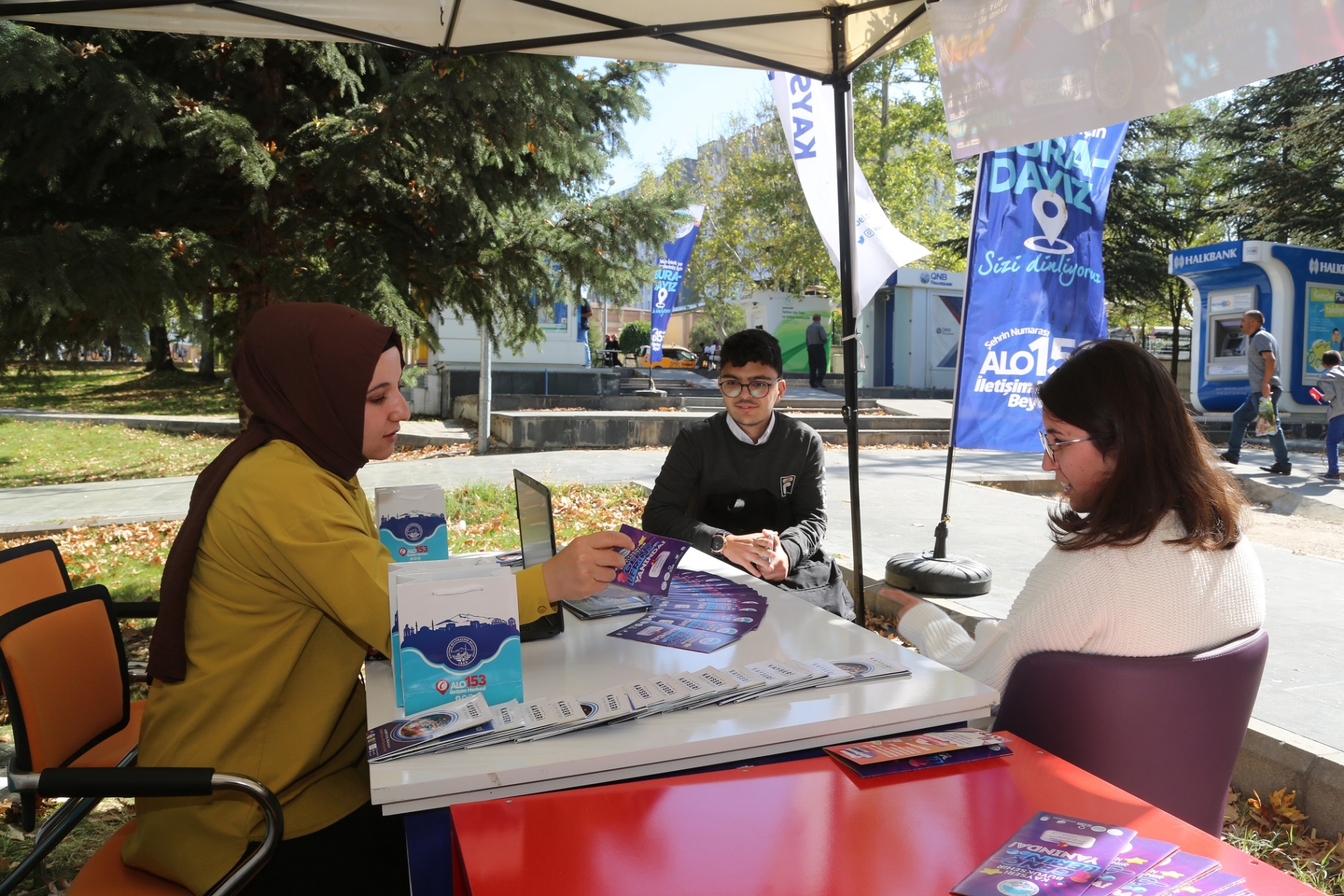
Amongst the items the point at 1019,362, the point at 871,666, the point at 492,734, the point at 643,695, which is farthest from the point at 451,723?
the point at 1019,362

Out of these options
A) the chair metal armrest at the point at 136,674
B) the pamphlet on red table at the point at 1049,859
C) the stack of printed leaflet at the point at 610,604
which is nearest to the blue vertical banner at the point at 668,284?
the chair metal armrest at the point at 136,674

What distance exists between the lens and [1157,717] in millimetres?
1646

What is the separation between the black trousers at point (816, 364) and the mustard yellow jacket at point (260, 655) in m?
19.7

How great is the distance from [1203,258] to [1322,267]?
6.03ft

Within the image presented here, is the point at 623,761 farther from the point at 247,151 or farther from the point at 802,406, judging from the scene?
the point at 802,406

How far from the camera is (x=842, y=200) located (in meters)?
3.89

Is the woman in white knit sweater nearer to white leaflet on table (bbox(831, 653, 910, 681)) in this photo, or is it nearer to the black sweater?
white leaflet on table (bbox(831, 653, 910, 681))

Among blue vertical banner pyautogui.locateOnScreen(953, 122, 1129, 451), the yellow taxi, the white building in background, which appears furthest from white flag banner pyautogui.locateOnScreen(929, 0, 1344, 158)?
the yellow taxi

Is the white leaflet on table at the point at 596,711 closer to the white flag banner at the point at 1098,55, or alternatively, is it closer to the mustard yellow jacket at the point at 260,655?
the mustard yellow jacket at the point at 260,655

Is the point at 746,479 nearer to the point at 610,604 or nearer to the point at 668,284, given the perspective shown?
the point at 610,604

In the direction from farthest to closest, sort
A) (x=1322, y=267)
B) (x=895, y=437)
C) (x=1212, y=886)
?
1. (x=1322, y=267)
2. (x=895, y=437)
3. (x=1212, y=886)

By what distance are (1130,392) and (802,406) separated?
15.7 metres

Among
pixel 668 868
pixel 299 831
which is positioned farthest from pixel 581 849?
pixel 299 831

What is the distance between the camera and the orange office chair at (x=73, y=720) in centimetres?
156
